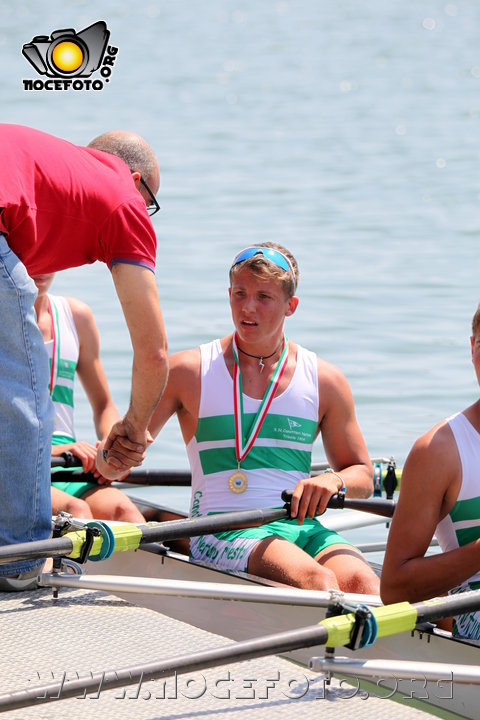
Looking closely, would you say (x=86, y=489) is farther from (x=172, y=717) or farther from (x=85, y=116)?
(x=85, y=116)

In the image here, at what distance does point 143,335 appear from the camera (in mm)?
3617

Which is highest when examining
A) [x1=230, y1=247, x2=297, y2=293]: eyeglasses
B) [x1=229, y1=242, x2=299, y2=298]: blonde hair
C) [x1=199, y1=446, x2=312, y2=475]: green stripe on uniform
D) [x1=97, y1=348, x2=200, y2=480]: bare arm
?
[x1=230, y1=247, x2=297, y2=293]: eyeglasses

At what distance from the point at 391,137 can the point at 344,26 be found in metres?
15.3

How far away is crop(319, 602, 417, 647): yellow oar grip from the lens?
2.82 metres

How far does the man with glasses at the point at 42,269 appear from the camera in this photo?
3.40 meters

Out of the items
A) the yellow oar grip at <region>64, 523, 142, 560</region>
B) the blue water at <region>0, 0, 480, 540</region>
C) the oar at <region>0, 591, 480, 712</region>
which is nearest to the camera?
the oar at <region>0, 591, 480, 712</region>

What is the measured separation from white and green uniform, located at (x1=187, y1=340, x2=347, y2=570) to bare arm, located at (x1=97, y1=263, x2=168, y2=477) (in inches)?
30.2

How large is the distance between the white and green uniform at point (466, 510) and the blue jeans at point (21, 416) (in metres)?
1.15

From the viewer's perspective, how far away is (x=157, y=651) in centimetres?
321

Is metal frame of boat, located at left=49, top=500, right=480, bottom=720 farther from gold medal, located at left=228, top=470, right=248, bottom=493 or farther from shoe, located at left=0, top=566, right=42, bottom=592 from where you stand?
gold medal, located at left=228, top=470, right=248, bottom=493

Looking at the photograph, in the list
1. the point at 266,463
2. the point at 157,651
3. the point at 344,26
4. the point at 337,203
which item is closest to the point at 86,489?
the point at 266,463

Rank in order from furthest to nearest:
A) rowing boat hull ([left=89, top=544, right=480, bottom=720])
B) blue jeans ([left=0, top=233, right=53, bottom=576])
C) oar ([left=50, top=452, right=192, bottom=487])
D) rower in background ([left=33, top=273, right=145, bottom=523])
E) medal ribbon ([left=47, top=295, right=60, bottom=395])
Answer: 1. medal ribbon ([left=47, top=295, right=60, bottom=395])
2. rower in background ([left=33, top=273, right=145, bottom=523])
3. oar ([left=50, top=452, right=192, bottom=487])
4. blue jeans ([left=0, top=233, right=53, bottom=576])
5. rowing boat hull ([left=89, top=544, right=480, bottom=720])

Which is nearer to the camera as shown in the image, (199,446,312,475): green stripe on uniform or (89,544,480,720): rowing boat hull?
(89,544,480,720): rowing boat hull

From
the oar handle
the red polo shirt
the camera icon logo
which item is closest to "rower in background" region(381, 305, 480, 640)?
the oar handle
